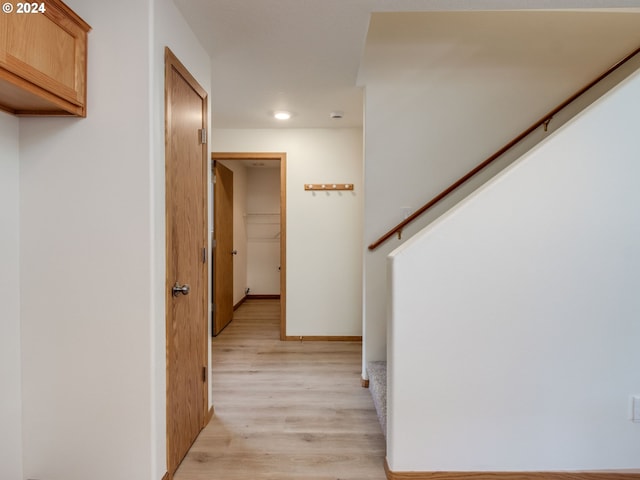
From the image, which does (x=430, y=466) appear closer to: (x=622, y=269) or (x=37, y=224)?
(x=622, y=269)

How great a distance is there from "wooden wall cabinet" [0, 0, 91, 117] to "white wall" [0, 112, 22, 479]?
18cm

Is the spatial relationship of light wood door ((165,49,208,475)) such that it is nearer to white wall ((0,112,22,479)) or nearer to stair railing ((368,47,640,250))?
white wall ((0,112,22,479))

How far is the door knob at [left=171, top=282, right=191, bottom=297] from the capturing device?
1780 mm

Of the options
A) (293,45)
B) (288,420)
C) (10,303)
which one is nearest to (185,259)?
(10,303)

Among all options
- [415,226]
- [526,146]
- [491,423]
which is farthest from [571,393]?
[526,146]

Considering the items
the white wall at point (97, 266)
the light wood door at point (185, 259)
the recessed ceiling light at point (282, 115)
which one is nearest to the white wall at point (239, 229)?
the recessed ceiling light at point (282, 115)

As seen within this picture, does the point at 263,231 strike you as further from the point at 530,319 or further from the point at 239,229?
the point at 530,319

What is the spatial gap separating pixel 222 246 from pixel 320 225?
1.31 metres

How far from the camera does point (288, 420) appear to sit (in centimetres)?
234

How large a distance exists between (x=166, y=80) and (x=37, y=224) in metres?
0.84

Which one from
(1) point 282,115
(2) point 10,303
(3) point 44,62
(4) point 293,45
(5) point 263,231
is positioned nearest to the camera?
(3) point 44,62

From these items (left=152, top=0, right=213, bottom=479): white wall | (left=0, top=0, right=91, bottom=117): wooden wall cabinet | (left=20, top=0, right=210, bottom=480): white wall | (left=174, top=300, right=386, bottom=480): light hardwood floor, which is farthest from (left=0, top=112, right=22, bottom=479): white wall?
(left=174, top=300, right=386, bottom=480): light hardwood floor

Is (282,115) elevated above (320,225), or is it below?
above

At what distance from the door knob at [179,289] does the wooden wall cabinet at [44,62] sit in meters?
0.85
